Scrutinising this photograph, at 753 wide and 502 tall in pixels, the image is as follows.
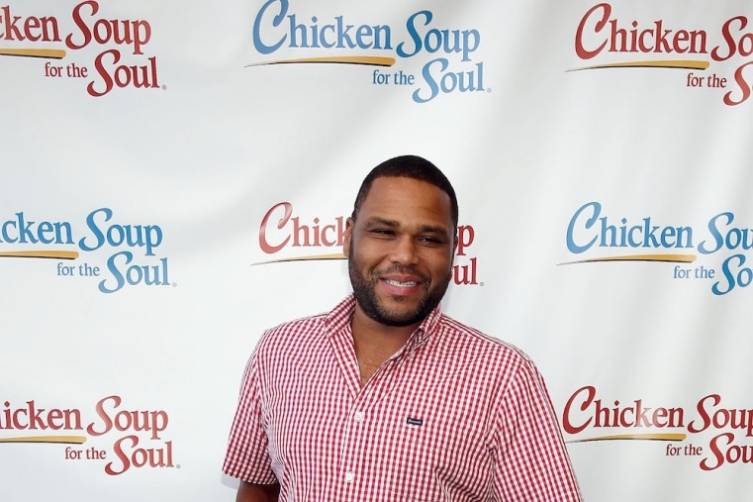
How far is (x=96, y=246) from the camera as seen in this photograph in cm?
162

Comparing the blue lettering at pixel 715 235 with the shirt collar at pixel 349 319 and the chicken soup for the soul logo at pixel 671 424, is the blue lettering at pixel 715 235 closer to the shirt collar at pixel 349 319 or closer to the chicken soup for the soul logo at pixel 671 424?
the chicken soup for the soul logo at pixel 671 424

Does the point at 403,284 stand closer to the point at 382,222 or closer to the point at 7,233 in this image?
the point at 382,222

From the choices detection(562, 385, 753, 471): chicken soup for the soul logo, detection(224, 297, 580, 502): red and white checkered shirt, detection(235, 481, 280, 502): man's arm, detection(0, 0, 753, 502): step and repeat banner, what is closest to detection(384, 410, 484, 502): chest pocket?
detection(224, 297, 580, 502): red and white checkered shirt

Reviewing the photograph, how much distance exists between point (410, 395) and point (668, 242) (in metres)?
0.89

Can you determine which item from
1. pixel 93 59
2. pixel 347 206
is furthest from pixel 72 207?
pixel 347 206

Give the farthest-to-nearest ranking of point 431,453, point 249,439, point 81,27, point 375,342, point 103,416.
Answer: point 103,416 → point 81,27 → point 249,439 → point 375,342 → point 431,453

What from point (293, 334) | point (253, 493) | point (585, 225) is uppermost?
point (585, 225)

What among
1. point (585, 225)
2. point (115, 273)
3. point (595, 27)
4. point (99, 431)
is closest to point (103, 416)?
point (99, 431)

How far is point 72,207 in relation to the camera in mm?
1602

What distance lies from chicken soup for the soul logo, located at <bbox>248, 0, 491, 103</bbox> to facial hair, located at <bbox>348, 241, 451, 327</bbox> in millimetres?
603

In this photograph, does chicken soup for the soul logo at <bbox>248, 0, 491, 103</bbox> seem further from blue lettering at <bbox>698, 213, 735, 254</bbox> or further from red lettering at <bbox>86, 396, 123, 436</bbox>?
red lettering at <bbox>86, 396, 123, 436</bbox>

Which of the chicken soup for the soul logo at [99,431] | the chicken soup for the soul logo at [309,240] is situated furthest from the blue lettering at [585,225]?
the chicken soup for the soul logo at [99,431]

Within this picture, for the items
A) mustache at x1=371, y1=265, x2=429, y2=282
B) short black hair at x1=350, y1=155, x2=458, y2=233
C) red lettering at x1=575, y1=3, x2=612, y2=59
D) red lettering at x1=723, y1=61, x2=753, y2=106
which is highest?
red lettering at x1=575, y1=3, x2=612, y2=59

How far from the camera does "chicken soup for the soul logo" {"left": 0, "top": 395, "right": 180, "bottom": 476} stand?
1.66 metres
